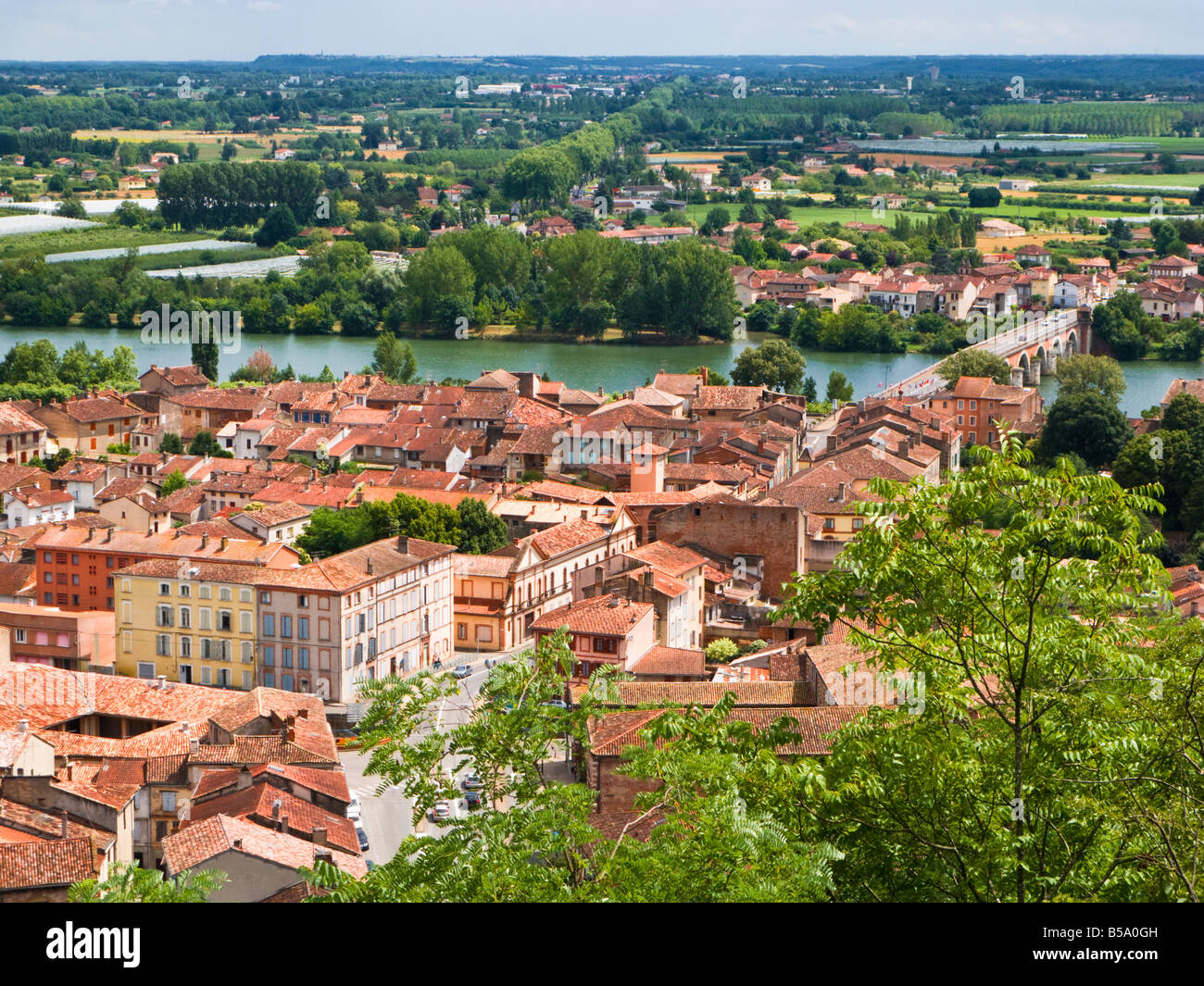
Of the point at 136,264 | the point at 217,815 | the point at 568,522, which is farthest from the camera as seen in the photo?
the point at 136,264

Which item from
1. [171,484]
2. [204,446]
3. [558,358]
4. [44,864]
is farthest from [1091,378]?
[44,864]

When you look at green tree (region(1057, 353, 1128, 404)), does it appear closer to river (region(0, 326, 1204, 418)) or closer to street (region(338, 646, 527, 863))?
river (region(0, 326, 1204, 418))

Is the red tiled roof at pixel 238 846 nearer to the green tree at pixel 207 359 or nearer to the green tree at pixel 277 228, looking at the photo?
the green tree at pixel 207 359

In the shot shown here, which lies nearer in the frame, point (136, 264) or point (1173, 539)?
point (1173, 539)

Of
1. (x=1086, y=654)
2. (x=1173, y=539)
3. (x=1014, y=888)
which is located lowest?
(x=1173, y=539)

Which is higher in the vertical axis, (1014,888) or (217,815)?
(1014,888)

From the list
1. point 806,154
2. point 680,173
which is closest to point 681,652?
point 680,173
